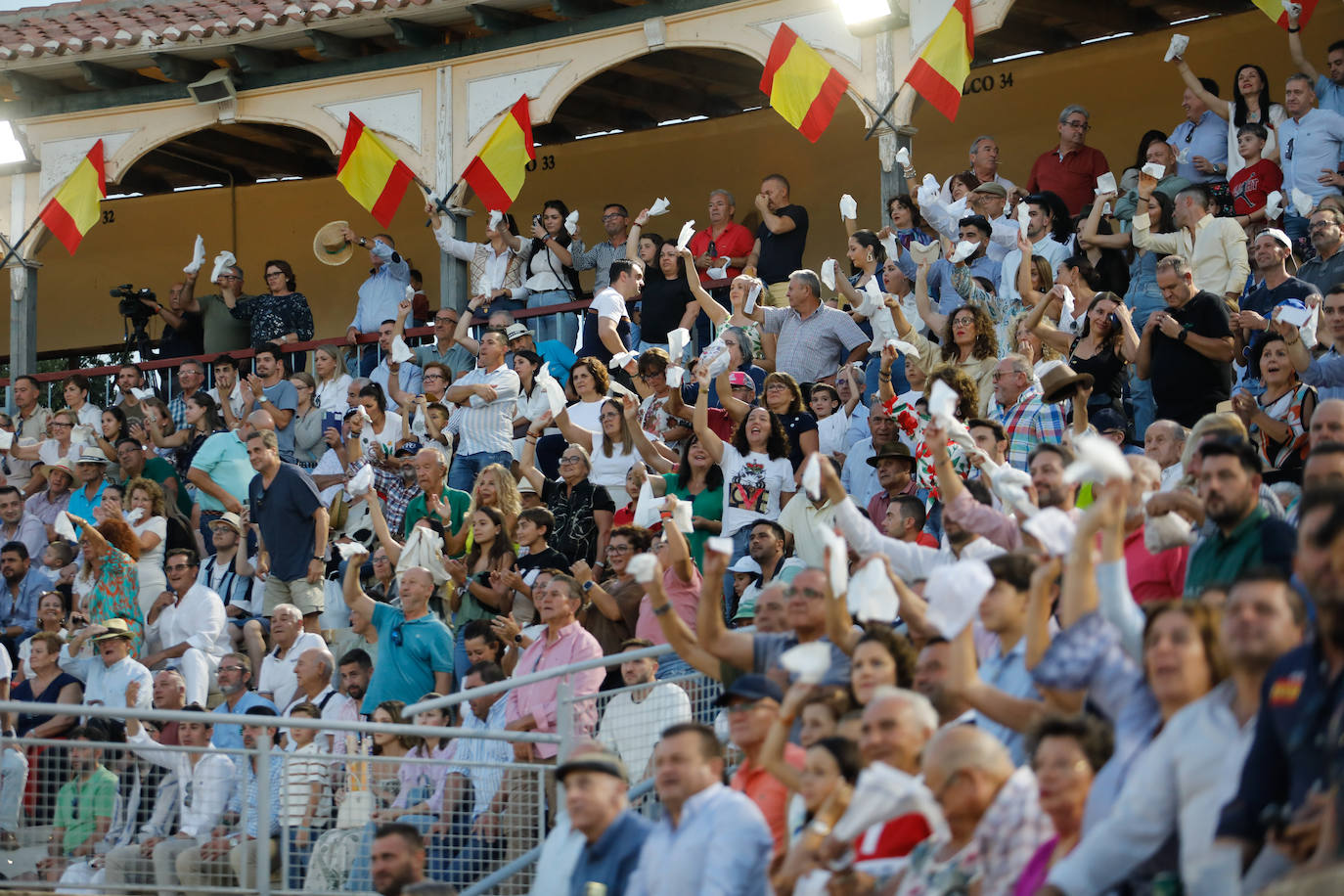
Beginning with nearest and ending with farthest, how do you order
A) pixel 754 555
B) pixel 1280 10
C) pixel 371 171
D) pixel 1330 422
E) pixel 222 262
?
1. pixel 1330 422
2. pixel 754 555
3. pixel 1280 10
4. pixel 371 171
5. pixel 222 262

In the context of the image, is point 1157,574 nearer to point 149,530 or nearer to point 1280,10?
point 1280,10

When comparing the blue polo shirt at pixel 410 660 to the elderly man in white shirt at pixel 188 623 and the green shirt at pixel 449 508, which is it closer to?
the elderly man in white shirt at pixel 188 623

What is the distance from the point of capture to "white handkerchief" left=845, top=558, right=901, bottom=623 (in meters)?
5.28

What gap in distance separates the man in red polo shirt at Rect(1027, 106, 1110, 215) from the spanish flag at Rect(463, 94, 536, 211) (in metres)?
4.02

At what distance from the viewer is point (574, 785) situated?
17.0ft

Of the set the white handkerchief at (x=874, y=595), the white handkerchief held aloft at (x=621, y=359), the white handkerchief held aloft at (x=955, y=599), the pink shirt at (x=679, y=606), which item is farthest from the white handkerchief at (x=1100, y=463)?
the white handkerchief held aloft at (x=621, y=359)

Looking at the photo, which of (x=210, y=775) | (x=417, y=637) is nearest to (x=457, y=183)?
(x=417, y=637)

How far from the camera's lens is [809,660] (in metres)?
5.18

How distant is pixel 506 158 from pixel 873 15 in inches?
123

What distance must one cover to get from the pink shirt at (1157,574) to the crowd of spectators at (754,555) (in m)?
0.01

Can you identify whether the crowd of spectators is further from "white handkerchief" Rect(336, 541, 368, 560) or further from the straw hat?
the straw hat

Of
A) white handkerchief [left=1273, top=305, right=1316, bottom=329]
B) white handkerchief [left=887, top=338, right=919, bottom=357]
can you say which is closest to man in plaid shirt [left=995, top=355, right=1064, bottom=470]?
white handkerchief [left=887, top=338, right=919, bottom=357]

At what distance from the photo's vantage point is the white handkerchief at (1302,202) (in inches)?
396

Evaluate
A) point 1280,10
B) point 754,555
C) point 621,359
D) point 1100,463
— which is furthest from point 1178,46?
point 1100,463
